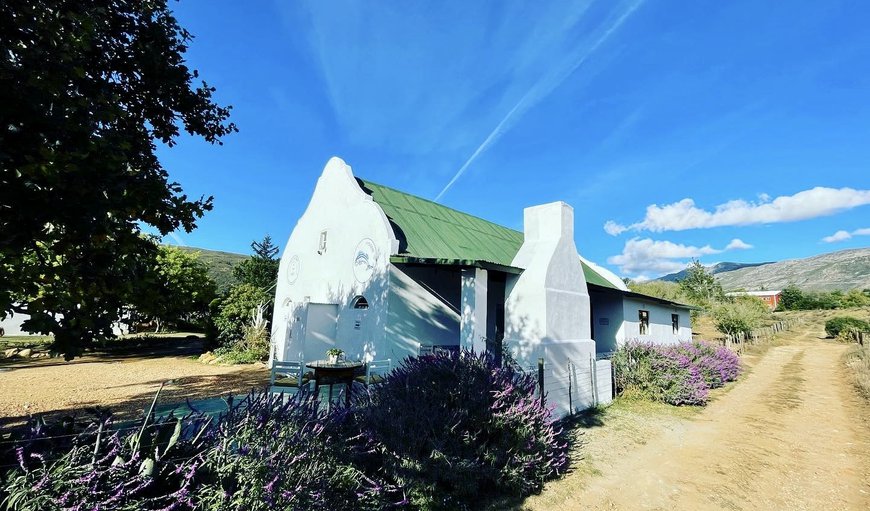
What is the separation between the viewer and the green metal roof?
13.3 m

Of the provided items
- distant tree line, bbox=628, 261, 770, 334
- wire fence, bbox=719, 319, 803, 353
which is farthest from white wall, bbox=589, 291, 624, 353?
distant tree line, bbox=628, 261, 770, 334

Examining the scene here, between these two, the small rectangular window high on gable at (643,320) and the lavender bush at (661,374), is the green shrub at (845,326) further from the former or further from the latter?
the lavender bush at (661,374)

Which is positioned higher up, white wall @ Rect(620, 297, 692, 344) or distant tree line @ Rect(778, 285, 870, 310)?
distant tree line @ Rect(778, 285, 870, 310)

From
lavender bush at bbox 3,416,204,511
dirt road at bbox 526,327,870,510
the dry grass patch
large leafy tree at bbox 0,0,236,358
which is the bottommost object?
dirt road at bbox 526,327,870,510

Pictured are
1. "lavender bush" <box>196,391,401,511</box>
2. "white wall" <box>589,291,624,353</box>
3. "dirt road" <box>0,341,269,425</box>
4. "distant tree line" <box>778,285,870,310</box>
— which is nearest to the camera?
"lavender bush" <box>196,391,401,511</box>

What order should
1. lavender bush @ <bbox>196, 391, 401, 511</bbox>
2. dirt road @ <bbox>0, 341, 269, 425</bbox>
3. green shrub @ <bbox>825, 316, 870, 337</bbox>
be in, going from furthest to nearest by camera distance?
green shrub @ <bbox>825, 316, 870, 337</bbox> < dirt road @ <bbox>0, 341, 269, 425</bbox> < lavender bush @ <bbox>196, 391, 401, 511</bbox>

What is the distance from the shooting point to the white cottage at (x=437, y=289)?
9.18 m

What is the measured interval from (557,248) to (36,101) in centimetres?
935

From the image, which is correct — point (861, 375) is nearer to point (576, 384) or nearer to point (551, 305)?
point (576, 384)

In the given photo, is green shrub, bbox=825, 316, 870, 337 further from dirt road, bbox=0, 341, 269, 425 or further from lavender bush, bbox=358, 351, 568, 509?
dirt road, bbox=0, 341, 269, 425

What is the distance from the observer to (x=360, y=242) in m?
13.2

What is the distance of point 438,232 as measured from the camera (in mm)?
14836

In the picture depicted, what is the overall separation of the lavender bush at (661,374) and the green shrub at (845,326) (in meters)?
29.6

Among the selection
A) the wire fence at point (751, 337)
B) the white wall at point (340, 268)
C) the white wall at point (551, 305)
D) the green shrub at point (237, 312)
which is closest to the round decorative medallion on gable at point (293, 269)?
the white wall at point (340, 268)
